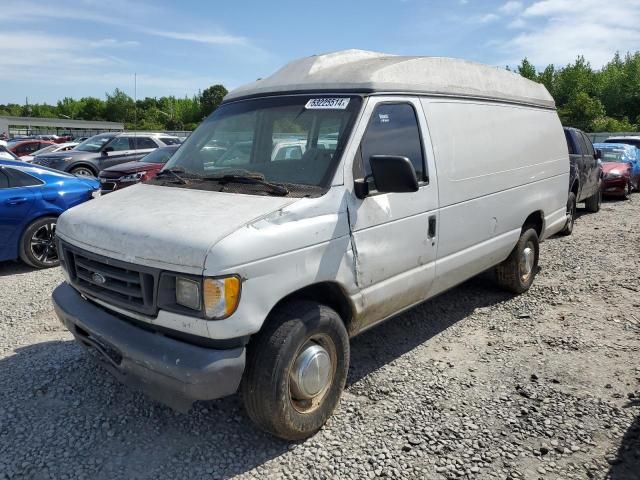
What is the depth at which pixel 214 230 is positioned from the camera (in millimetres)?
2773

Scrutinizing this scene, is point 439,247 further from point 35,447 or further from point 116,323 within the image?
point 35,447

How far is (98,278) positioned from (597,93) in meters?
63.4

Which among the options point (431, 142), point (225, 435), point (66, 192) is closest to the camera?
point (225, 435)

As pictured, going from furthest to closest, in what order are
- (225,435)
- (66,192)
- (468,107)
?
(66,192) → (468,107) → (225,435)

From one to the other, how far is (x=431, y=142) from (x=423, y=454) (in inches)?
89.3

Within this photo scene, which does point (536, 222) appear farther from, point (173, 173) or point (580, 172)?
point (580, 172)

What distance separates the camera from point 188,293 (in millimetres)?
Answer: 2738

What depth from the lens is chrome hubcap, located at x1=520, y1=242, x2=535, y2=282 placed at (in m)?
5.88

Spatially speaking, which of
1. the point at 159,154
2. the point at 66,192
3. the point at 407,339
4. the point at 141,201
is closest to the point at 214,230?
the point at 141,201

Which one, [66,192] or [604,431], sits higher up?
[66,192]

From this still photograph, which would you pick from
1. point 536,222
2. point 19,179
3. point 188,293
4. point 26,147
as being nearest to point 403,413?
point 188,293

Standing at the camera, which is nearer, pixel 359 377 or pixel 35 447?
pixel 35 447

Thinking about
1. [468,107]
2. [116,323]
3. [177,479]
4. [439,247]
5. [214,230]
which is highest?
[468,107]

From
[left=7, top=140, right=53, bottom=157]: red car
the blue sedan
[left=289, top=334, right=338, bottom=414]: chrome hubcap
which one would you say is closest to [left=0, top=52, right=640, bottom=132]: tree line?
[left=7, top=140, right=53, bottom=157]: red car
